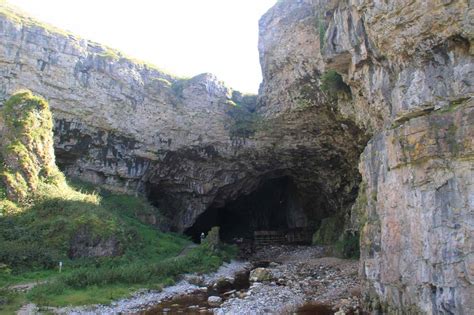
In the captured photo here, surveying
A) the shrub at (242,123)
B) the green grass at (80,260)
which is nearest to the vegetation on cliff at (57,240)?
the green grass at (80,260)

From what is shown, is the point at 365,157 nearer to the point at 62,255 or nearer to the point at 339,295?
the point at 339,295

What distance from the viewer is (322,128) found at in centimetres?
2836

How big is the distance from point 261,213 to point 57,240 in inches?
1056

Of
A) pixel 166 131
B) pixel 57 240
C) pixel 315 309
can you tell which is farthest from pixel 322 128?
pixel 57 240

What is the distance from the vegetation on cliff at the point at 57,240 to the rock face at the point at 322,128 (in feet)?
15.2

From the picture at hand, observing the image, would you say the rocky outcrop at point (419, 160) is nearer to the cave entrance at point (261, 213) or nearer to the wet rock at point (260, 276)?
the wet rock at point (260, 276)

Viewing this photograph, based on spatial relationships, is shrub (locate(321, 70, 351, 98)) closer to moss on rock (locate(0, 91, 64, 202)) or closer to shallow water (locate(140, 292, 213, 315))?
shallow water (locate(140, 292, 213, 315))

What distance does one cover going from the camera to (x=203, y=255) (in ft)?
76.8

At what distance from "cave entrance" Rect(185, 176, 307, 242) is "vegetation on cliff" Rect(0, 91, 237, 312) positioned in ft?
48.1

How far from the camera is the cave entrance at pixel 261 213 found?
1604 inches

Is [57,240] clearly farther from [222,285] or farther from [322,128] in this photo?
[322,128]

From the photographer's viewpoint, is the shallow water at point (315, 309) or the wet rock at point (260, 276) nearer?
the shallow water at point (315, 309)

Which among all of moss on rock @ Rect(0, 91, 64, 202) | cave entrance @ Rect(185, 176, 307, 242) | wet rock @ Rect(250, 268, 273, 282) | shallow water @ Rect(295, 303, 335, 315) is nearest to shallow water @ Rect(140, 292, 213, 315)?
shallow water @ Rect(295, 303, 335, 315)

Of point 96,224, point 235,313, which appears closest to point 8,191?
point 96,224
